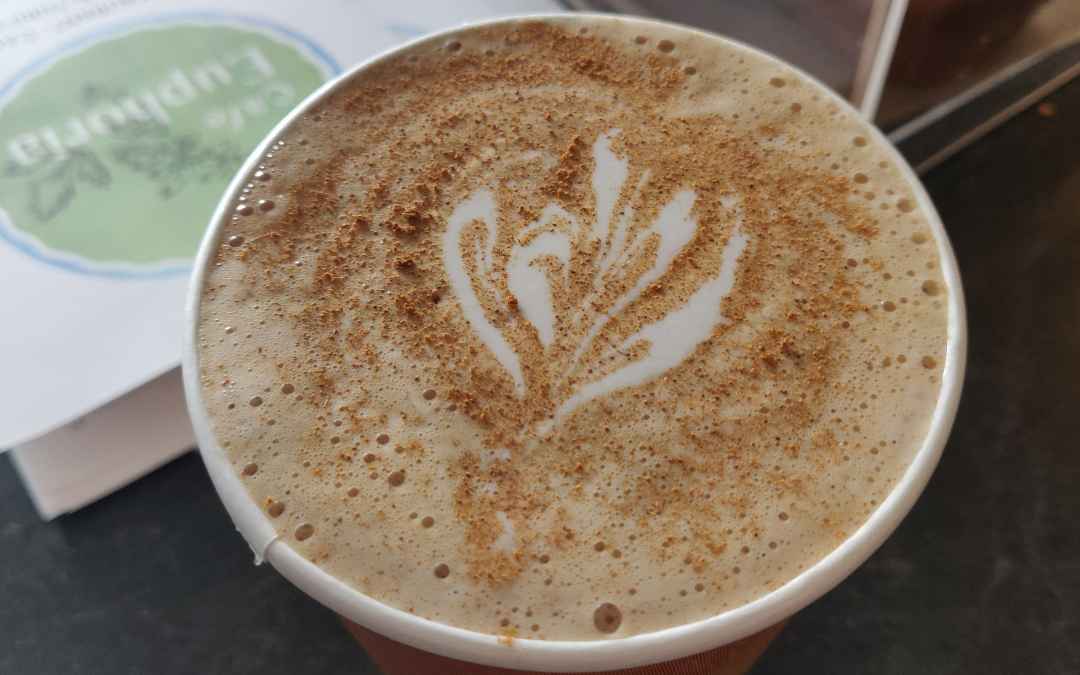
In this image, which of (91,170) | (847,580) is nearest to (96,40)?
(91,170)

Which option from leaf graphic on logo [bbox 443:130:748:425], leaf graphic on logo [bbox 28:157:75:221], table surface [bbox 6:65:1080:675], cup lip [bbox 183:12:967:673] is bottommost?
table surface [bbox 6:65:1080:675]

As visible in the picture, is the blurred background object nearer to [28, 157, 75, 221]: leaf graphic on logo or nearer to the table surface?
the table surface

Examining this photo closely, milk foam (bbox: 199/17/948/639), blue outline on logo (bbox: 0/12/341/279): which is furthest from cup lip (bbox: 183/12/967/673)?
blue outline on logo (bbox: 0/12/341/279)

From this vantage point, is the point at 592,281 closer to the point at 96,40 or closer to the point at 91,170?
the point at 91,170

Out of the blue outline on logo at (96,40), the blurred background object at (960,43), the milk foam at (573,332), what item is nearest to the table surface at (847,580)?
the blue outline on logo at (96,40)

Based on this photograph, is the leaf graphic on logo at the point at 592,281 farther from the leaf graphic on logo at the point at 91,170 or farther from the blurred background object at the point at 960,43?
the leaf graphic on logo at the point at 91,170

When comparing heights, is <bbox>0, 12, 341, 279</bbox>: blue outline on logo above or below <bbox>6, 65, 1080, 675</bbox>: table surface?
above
